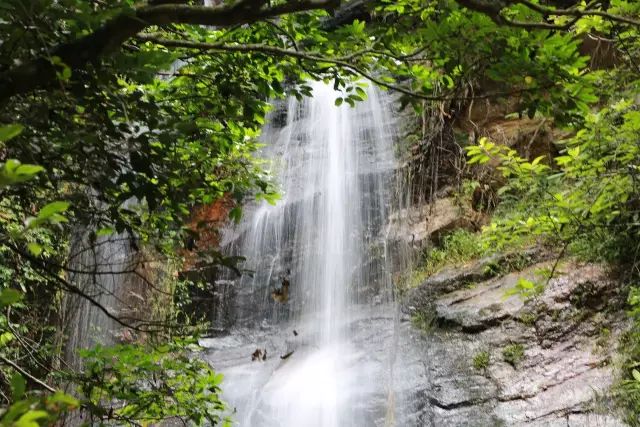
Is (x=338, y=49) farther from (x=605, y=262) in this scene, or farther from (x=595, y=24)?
Answer: (x=605, y=262)

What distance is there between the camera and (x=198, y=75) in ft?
9.79

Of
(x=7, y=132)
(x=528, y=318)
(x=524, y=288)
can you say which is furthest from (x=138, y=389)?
(x=528, y=318)

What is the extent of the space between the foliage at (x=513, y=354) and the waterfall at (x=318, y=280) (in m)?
1.33

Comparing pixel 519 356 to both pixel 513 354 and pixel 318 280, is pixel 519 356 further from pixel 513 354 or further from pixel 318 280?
pixel 318 280

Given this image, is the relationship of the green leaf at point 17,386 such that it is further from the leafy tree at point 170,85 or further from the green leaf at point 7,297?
the green leaf at point 7,297

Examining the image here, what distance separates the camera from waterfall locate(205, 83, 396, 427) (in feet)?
21.8

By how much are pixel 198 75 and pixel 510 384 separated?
4224 mm

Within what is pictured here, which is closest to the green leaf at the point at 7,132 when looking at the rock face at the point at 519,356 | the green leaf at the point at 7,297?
the green leaf at the point at 7,297

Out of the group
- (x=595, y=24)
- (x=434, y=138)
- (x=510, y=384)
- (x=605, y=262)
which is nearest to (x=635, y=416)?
(x=510, y=384)

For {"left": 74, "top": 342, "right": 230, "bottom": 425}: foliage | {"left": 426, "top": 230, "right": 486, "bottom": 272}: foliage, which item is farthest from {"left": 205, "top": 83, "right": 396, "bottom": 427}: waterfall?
{"left": 74, "top": 342, "right": 230, "bottom": 425}: foliage

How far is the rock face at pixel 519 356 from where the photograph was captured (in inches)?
193

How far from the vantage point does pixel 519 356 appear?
5.60 m

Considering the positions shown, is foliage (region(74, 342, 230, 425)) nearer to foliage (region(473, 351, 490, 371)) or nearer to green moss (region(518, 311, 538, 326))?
foliage (region(473, 351, 490, 371))

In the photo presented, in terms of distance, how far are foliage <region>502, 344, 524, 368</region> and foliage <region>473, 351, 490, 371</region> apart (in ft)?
0.57
